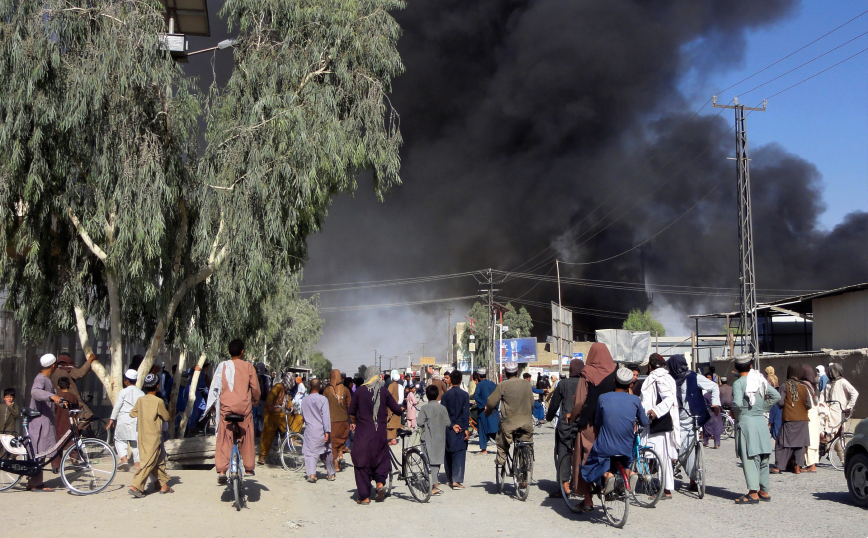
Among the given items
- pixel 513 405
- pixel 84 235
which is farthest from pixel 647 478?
pixel 84 235

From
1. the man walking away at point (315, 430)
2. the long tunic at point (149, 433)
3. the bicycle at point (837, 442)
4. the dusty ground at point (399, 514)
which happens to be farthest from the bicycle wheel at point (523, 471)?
the bicycle at point (837, 442)

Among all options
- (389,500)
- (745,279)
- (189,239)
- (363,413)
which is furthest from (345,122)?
(745,279)

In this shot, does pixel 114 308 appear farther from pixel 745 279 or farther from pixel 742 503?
pixel 745 279

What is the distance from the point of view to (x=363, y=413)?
906 centimetres

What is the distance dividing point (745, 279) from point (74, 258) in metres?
25.5

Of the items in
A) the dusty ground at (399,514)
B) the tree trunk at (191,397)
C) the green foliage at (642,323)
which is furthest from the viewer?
the green foliage at (642,323)

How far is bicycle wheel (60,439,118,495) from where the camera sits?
344 inches

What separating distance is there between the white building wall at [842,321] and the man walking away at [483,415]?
17.7 m

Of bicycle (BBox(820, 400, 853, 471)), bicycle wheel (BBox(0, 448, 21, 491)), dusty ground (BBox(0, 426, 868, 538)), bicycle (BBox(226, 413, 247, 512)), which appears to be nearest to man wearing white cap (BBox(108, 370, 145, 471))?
dusty ground (BBox(0, 426, 868, 538))

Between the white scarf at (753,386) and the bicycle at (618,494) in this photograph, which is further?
the white scarf at (753,386)

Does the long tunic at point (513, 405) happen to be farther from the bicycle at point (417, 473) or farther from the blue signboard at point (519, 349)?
the blue signboard at point (519, 349)

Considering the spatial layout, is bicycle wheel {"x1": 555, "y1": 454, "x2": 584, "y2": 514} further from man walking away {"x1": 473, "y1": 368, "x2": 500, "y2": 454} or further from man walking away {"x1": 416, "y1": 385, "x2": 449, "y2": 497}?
man walking away {"x1": 473, "y1": 368, "x2": 500, "y2": 454}

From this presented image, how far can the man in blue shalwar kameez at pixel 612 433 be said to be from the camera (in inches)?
283

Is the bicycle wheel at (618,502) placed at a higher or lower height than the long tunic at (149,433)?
lower
